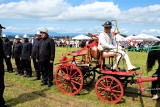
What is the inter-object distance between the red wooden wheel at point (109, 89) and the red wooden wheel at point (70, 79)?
0.69 m

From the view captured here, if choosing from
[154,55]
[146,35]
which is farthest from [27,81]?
[146,35]

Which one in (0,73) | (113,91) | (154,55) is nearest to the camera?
(0,73)

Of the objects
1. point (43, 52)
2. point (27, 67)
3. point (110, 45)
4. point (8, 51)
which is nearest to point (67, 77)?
point (43, 52)

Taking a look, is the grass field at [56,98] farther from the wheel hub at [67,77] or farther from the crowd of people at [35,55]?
the crowd of people at [35,55]

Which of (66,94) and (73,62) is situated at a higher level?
(73,62)

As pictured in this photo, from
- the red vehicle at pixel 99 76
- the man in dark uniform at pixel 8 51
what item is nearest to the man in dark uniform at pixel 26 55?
the man in dark uniform at pixel 8 51

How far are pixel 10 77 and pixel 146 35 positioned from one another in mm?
24512

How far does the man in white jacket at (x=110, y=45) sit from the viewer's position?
7536 mm

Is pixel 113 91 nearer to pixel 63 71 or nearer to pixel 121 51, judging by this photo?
pixel 121 51

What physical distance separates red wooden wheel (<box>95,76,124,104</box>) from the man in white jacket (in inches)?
16.2

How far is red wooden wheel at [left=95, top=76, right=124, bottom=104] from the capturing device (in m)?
7.49

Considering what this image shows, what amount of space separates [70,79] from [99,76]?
91 centimetres

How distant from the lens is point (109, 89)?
7551mm

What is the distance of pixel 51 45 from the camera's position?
9.28m
